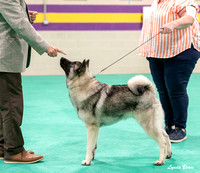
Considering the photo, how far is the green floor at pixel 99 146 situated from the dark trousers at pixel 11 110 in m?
0.18

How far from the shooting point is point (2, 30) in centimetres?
265

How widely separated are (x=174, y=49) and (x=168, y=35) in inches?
6.3

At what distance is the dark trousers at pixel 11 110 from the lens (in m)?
2.75

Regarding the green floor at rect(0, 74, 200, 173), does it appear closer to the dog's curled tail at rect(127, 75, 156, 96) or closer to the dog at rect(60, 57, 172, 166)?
the dog at rect(60, 57, 172, 166)

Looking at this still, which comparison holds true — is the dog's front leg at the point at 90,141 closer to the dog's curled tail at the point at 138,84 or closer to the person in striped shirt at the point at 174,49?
the dog's curled tail at the point at 138,84

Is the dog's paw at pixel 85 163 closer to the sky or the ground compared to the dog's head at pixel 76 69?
closer to the ground

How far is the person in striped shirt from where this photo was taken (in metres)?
3.32

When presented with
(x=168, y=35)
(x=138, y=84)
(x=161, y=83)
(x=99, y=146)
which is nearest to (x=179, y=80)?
(x=161, y=83)

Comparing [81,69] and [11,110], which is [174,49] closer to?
[81,69]

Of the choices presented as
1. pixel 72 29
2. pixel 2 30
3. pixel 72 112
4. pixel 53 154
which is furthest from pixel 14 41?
pixel 72 29

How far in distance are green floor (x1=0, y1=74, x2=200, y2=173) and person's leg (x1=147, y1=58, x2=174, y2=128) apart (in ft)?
1.02

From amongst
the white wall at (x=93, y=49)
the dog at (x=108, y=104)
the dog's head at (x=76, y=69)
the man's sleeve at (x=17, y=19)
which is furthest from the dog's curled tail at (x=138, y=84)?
the white wall at (x=93, y=49)

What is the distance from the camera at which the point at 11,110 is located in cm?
280

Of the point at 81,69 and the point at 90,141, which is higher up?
the point at 81,69
